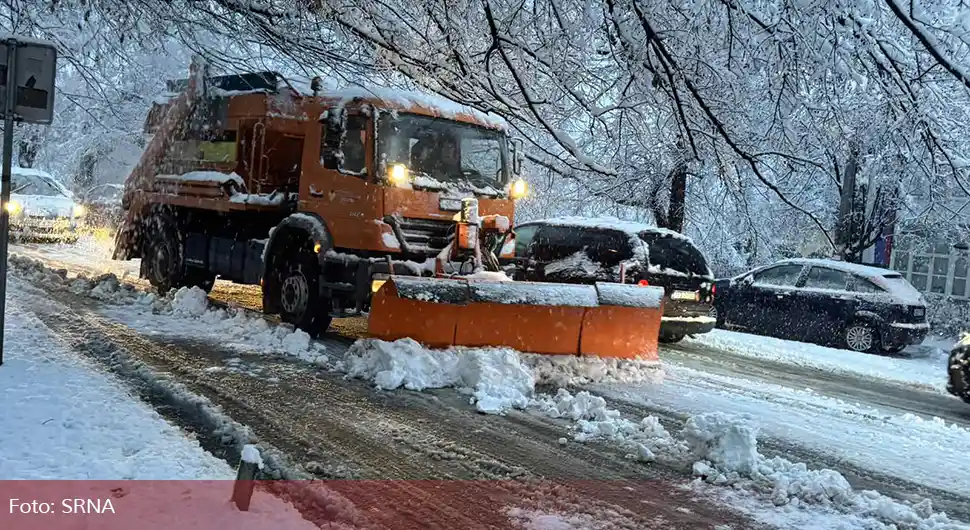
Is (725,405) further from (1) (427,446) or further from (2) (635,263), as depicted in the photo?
(2) (635,263)

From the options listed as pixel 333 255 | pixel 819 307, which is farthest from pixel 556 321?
pixel 819 307

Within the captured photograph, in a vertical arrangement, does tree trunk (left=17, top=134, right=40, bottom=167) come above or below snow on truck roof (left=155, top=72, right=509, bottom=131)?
above

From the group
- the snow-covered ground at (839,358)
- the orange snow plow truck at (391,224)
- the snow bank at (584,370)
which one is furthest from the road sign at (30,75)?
the snow-covered ground at (839,358)

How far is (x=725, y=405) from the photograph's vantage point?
773 cm

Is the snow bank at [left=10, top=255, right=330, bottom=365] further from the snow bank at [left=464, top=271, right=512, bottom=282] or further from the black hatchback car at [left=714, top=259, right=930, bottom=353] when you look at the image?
the black hatchback car at [left=714, top=259, right=930, bottom=353]

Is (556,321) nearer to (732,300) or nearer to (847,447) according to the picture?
Result: (847,447)

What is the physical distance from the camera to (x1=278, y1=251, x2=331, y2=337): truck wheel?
9.80 metres

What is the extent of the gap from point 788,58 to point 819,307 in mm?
9309

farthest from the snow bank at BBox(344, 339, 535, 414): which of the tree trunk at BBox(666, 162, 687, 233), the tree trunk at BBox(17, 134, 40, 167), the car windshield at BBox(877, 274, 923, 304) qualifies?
the tree trunk at BBox(17, 134, 40, 167)

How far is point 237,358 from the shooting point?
8375 mm

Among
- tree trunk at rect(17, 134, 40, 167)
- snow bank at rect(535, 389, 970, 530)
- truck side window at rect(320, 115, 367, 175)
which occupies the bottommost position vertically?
snow bank at rect(535, 389, 970, 530)

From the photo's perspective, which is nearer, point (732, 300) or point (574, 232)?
point (574, 232)

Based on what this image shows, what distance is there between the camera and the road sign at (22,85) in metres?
6.94

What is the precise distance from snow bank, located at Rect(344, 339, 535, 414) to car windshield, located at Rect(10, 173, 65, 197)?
1719 cm
